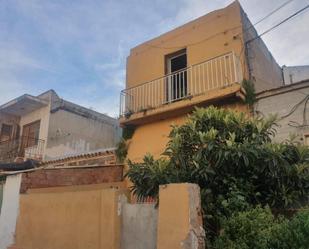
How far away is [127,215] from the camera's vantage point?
→ 22.4 ft

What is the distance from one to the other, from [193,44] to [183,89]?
6.00 ft

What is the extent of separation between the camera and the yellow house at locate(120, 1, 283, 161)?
32.4 feet

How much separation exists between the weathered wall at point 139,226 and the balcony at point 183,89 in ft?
14.3

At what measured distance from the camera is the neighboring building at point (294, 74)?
41.0ft

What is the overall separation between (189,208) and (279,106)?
4647 mm

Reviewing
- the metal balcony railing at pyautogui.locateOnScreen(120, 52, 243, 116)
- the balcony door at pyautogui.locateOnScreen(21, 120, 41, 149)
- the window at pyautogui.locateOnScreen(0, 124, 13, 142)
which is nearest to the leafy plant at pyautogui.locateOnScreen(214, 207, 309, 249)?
the metal balcony railing at pyautogui.locateOnScreen(120, 52, 243, 116)

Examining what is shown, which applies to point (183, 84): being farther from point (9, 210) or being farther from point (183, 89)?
point (9, 210)

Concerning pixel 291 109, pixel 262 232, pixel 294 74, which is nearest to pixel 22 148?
pixel 294 74

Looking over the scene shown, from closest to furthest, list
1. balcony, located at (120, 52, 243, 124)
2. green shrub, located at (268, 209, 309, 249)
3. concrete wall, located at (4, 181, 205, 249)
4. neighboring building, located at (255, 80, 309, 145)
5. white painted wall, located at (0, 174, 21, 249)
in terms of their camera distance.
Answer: green shrub, located at (268, 209, 309, 249) → concrete wall, located at (4, 181, 205, 249) → neighboring building, located at (255, 80, 309, 145) → white painted wall, located at (0, 174, 21, 249) → balcony, located at (120, 52, 243, 124)

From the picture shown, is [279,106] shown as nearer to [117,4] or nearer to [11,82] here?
[117,4]

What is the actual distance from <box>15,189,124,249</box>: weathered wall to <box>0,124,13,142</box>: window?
11.5m

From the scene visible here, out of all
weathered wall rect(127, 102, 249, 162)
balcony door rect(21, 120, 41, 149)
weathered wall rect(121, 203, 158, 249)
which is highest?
balcony door rect(21, 120, 41, 149)

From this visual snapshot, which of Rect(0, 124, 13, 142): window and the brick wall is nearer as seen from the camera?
the brick wall

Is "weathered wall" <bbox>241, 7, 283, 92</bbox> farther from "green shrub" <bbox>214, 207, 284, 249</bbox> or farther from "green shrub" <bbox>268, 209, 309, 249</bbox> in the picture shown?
"green shrub" <bbox>268, 209, 309, 249</bbox>
